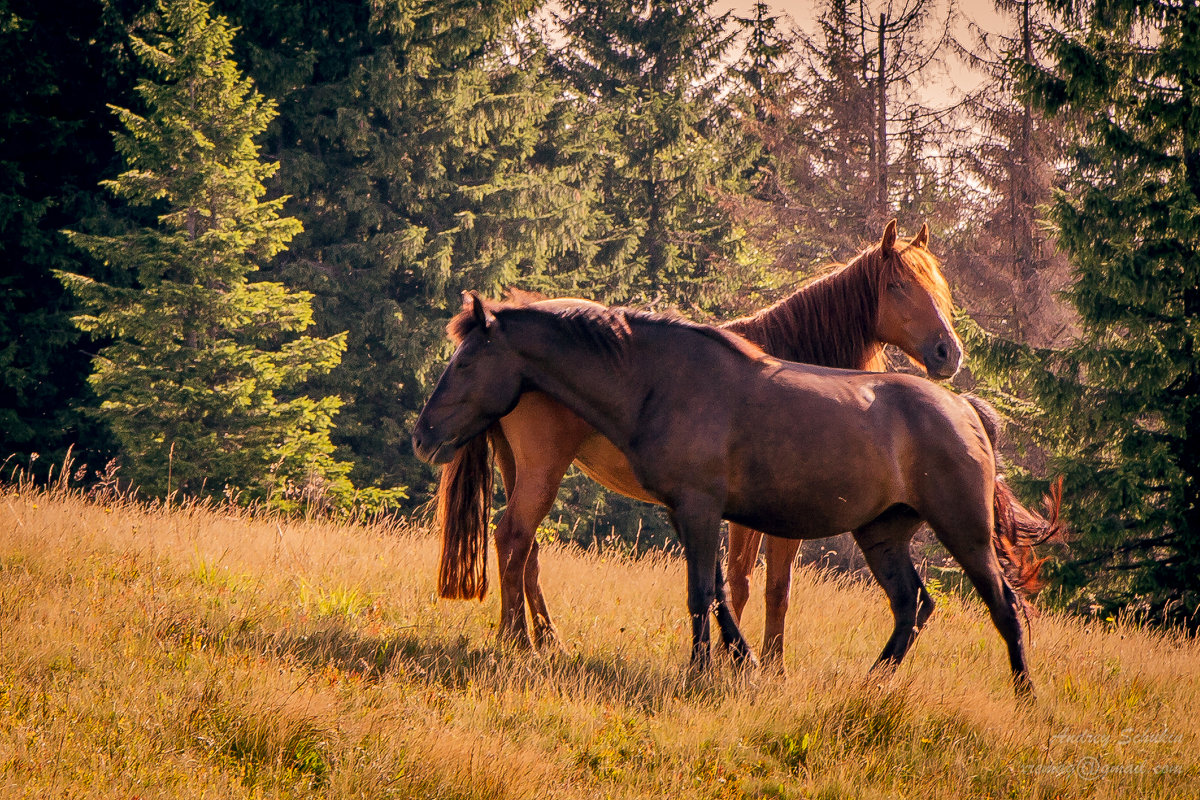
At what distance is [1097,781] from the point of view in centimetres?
426

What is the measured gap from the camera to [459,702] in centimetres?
437

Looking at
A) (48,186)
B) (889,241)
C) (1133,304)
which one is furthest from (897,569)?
(48,186)

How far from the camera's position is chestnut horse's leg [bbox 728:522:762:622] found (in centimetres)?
593

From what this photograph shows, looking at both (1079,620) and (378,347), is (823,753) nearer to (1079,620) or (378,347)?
(1079,620)

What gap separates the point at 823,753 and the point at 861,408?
6.30 feet

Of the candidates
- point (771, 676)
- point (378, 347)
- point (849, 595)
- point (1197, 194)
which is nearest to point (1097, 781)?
point (771, 676)

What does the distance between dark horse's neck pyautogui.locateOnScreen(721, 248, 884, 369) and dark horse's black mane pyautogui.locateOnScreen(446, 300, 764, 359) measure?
2.97 feet

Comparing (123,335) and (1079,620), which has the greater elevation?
(123,335)

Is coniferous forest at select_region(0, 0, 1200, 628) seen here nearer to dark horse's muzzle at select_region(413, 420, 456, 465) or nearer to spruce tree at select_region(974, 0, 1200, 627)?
spruce tree at select_region(974, 0, 1200, 627)

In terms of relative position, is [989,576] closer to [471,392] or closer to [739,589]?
[739,589]

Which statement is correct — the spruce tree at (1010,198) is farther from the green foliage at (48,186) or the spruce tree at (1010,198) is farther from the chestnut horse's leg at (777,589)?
the green foliage at (48,186)

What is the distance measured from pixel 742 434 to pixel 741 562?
1341 mm

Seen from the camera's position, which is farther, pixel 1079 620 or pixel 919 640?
pixel 1079 620

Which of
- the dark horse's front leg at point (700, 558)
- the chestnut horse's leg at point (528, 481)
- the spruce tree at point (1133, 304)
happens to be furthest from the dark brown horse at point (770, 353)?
the spruce tree at point (1133, 304)
